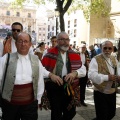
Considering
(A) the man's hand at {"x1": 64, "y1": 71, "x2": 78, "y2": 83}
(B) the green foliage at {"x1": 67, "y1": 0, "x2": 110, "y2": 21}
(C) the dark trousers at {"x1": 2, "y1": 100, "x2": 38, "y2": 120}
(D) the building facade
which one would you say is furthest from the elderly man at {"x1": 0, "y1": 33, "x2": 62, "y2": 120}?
(D) the building facade

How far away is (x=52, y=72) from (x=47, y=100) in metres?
0.52

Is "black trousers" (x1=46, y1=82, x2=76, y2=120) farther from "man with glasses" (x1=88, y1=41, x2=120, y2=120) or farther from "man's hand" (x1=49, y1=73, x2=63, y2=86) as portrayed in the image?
"man with glasses" (x1=88, y1=41, x2=120, y2=120)

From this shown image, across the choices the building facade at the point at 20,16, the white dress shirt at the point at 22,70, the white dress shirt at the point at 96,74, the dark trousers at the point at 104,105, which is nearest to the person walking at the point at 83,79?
the dark trousers at the point at 104,105

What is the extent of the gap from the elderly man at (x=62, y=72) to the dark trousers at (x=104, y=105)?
0.53 m

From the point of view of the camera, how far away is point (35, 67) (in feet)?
11.6

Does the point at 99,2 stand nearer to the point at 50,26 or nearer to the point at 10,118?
the point at 10,118

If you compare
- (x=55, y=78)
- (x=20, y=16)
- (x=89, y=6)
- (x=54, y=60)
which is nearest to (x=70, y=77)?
(x=55, y=78)

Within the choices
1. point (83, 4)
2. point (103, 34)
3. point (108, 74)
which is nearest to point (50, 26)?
point (103, 34)

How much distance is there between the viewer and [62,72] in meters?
4.41

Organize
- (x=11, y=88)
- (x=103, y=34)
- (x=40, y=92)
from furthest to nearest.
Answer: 1. (x=103, y=34)
2. (x=40, y=92)
3. (x=11, y=88)

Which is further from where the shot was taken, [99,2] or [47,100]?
[99,2]

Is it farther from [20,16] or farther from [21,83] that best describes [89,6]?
[20,16]

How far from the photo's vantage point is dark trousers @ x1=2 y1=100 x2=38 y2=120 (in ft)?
11.5

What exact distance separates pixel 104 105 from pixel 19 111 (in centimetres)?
173
